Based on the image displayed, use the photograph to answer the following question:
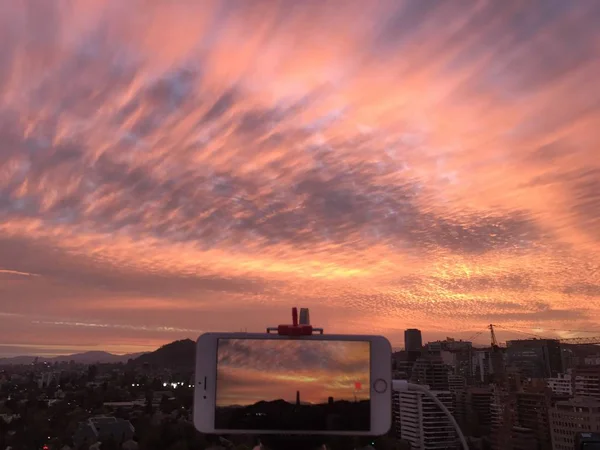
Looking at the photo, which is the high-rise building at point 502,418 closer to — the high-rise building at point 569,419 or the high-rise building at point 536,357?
the high-rise building at point 569,419

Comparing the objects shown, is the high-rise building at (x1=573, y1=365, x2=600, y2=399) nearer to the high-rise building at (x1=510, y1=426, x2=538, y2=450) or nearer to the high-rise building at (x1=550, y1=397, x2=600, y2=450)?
the high-rise building at (x1=550, y1=397, x2=600, y2=450)


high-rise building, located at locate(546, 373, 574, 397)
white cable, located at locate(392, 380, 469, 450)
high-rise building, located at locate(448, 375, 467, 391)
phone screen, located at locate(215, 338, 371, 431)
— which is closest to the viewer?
phone screen, located at locate(215, 338, 371, 431)

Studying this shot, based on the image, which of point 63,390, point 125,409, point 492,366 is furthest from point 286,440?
point 492,366

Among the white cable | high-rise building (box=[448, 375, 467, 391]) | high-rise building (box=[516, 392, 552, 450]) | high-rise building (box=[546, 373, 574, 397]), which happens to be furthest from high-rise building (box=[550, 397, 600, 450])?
the white cable

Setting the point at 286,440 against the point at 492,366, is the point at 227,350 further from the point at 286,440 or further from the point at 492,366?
the point at 492,366

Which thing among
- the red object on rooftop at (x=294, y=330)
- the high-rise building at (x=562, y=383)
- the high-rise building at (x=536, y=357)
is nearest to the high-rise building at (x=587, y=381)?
the high-rise building at (x=562, y=383)

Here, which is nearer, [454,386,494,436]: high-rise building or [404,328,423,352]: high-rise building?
Answer: [454,386,494,436]: high-rise building

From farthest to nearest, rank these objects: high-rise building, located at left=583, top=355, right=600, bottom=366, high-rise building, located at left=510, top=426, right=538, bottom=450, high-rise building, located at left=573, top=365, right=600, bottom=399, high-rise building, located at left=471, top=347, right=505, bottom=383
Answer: high-rise building, located at left=583, top=355, right=600, bottom=366 < high-rise building, located at left=471, top=347, right=505, bottom=383 < high-rise building, located at left=573, top=365, right=600, bottom=399 < high-rise building, located at left=510, top=426, right=538, bottom=450

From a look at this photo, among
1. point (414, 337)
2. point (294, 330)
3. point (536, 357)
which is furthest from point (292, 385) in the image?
point (536, 357)
